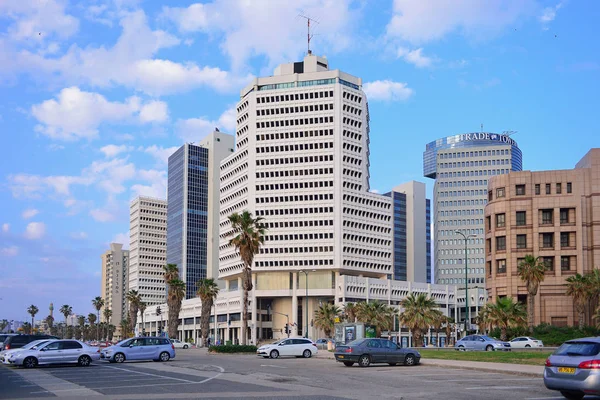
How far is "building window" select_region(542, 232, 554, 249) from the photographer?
A: 8981 cm

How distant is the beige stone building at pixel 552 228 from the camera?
88188 mm

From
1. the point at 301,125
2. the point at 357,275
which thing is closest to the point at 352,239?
the point at 357,275

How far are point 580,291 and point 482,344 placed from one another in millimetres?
26552

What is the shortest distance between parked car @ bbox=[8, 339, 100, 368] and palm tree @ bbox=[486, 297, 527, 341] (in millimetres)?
49422

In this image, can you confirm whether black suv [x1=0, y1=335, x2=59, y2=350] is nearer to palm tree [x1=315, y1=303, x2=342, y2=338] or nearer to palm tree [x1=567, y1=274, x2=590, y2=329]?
palm tree [x1=567, y1=274, x2=590, y2=329]

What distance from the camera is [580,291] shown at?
7894cm

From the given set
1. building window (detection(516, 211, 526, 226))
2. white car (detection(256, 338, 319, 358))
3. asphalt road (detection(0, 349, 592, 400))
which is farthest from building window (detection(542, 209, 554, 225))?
asphalt road (detection(0, 349, 592, 400))

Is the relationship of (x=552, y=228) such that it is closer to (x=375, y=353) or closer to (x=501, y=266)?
(x=501, y=266)

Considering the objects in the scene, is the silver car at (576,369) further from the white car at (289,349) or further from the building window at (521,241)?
the building window at (521,241)

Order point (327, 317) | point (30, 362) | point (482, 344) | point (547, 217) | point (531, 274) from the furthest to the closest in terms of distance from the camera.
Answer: point (327, 317) < point (547, 217) < point (531, 274) < point (482, 344) < point (30, 362)

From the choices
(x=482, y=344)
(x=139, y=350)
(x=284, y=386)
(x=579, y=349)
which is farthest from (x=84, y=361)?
(x=482, y=344)

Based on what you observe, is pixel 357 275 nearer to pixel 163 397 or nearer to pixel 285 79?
pixel 285 79

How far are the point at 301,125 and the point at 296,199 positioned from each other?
15.7 m

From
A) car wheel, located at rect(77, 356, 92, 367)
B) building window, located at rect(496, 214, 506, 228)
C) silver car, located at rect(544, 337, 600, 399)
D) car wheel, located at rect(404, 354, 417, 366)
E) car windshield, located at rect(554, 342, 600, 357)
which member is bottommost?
car wheel, located at rect(77, 356, 92, 367)
